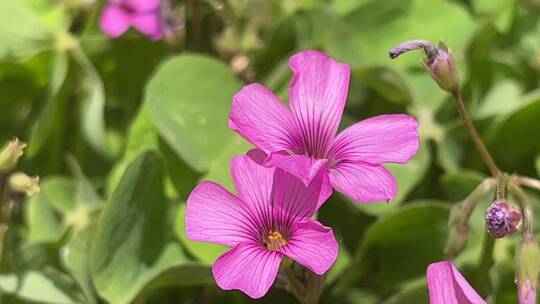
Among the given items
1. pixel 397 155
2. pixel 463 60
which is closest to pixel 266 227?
pixel 397 155

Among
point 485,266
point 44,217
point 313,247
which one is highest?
point 313,247

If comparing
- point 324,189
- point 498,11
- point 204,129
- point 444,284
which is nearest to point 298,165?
point 324,189

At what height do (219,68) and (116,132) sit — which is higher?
(219,68)

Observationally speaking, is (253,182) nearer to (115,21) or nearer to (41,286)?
(41,286)

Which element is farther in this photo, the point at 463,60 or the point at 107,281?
the point at 463,60

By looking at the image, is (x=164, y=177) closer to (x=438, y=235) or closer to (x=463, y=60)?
(x=438, y=235)

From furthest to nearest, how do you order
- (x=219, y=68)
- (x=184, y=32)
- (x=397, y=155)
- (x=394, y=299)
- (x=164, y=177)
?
(x=184, y=32) < (x=219, y=68) < (x=164, y=177) < (x=394, y=299) < (x=397, y=155)

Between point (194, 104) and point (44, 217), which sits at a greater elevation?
point (194, 104)
